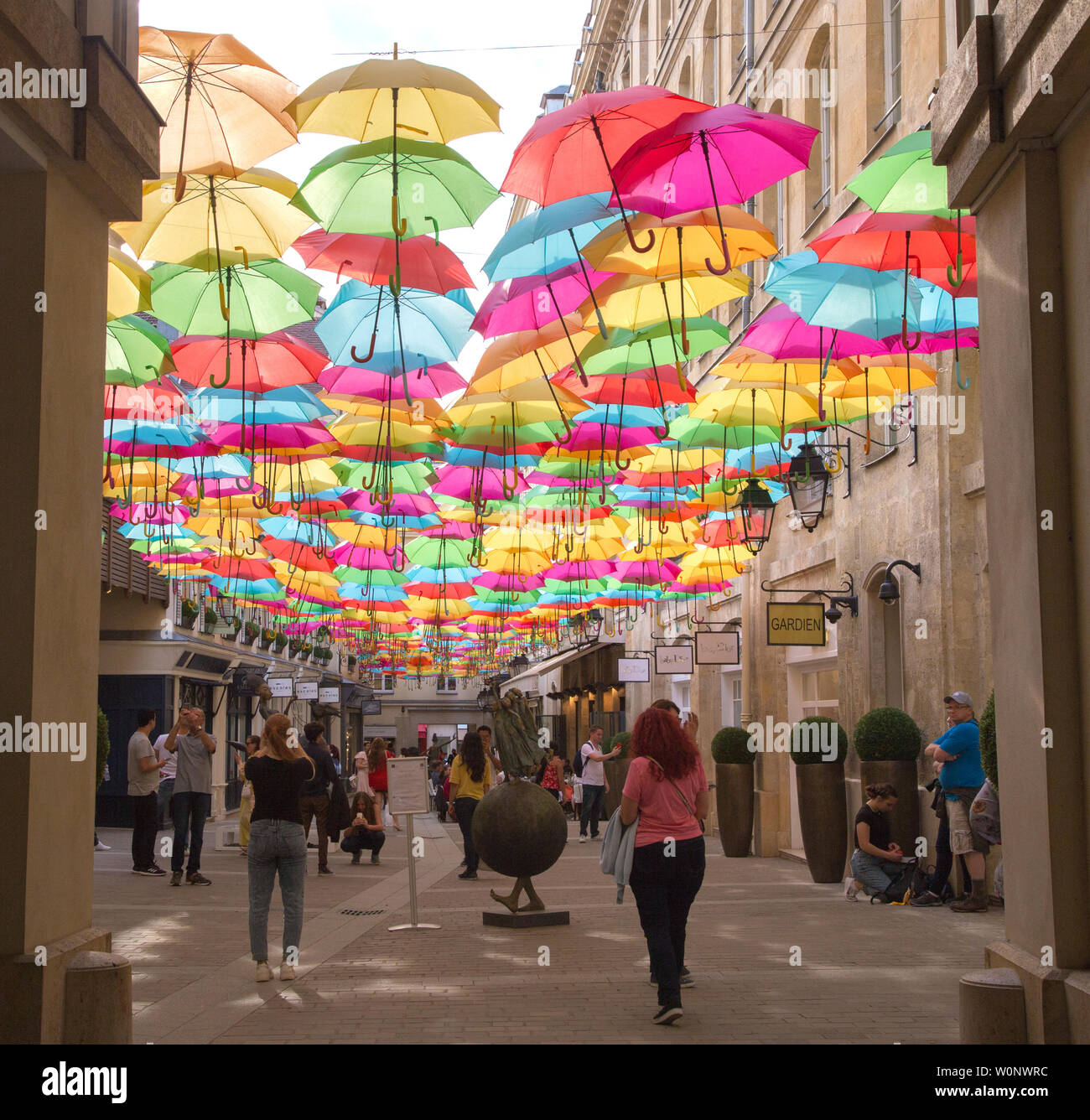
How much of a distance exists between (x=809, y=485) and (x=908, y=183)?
9.90m

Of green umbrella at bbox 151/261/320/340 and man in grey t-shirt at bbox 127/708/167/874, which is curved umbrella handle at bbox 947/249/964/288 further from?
man in grey t-shirt at bbox 127/708/167/874

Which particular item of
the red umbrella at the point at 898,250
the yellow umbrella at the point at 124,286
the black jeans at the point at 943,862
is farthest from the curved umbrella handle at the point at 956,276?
the yellow umbrella at the point at 124,286

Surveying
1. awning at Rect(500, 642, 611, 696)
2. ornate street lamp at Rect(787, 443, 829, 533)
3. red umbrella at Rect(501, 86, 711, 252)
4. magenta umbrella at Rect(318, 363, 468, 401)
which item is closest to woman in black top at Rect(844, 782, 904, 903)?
ornate street lamp at Rect(787, 443, 829, 533)

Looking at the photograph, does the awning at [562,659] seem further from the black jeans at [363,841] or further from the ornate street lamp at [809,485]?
the ornate street lamp at [809,485]

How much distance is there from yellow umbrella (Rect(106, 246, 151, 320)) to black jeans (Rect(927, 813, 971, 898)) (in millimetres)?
8859

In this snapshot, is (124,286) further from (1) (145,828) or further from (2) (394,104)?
(1) (145,828)

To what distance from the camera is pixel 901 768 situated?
13.7m

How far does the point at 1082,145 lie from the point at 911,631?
30.0 feet

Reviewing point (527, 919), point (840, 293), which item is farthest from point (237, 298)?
point (527, 919)

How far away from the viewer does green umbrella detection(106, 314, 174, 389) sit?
11312mm

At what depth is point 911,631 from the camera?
14242 mm

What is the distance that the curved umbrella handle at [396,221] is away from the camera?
781 cm
